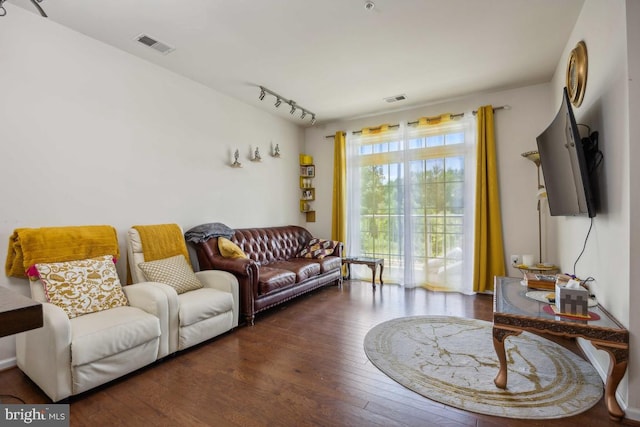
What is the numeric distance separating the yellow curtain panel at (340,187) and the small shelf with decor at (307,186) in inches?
20.4

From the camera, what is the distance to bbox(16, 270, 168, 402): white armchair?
5.87 ft

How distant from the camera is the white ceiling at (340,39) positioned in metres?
2.38

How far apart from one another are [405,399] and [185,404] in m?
1.34

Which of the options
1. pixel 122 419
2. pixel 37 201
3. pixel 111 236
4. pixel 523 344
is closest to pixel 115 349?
pixel 122 419

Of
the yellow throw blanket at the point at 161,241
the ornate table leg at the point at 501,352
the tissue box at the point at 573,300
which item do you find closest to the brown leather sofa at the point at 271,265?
the yellow throw blanket at the point at 161,241

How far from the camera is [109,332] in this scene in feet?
6.47

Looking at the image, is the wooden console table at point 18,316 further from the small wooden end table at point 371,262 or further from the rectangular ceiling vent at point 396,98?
the rectangular ceiling vent at point 396,98

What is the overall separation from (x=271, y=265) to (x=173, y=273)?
55.3 inches

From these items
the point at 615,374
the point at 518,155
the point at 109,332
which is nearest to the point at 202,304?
the point at 109,332

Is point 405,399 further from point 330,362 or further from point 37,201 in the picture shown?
point 37,201

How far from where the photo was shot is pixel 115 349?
6.53 feet

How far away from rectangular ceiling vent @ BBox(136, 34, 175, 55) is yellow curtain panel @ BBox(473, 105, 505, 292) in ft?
12.8

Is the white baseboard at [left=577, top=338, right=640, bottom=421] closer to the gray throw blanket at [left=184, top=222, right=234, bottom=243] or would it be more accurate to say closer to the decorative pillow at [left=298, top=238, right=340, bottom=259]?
the decorative pillow at [left=298, top=238, right=340, bottom=259]

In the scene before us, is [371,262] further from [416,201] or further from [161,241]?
[161,241]
